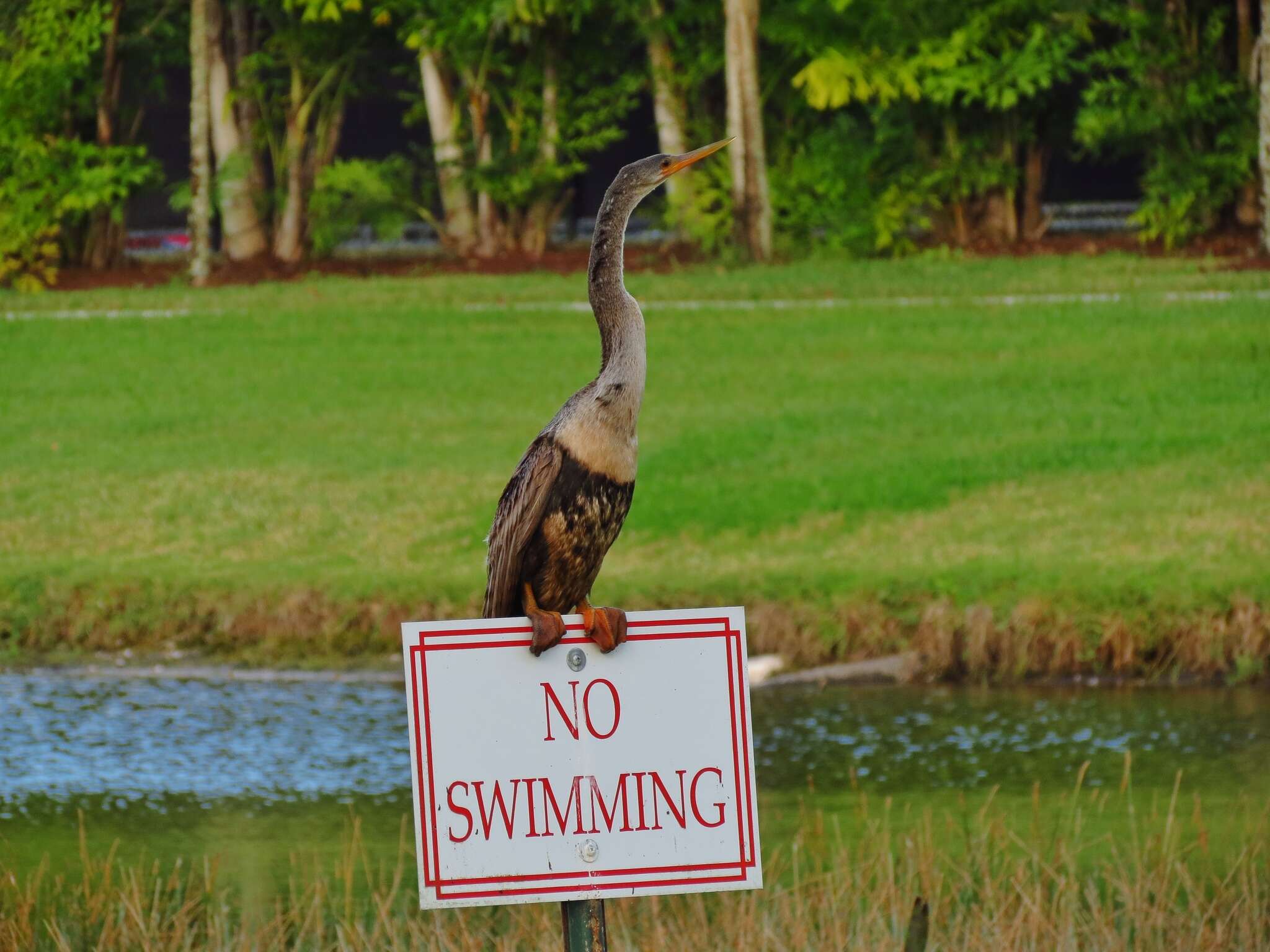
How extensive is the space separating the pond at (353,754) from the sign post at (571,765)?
14.7 ft

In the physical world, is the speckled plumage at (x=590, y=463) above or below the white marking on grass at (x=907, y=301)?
above

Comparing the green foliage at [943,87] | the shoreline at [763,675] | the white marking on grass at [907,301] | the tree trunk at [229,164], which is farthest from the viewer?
the tree trunk at [229,164]

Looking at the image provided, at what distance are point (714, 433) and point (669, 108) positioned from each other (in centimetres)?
996

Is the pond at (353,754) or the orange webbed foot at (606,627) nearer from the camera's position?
the orange webbed foot at (606,627)

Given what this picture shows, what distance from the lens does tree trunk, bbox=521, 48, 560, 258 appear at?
25.4 m

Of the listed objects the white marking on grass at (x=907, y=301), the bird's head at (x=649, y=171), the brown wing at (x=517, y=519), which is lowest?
the white marking on grass at (x=907, y=301)

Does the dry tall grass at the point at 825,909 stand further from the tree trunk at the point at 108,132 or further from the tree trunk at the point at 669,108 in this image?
the tree trunk at the point at 108,132

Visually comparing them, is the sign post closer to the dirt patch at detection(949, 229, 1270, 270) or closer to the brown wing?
the brown wing

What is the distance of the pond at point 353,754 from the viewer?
867 centimetres

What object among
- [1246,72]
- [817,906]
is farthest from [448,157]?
[817,906]

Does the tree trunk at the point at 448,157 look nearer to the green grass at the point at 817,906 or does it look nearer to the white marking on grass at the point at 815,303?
the white marking on grass at the point at 815,303

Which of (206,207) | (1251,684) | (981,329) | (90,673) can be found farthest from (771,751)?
(206,207)

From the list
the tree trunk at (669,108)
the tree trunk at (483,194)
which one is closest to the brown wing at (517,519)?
the tree trunk at (669,108)

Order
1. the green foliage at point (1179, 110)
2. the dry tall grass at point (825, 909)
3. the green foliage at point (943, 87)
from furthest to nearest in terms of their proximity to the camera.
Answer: the green foliage at point (943, 87)
the green foliage at point (1179, 110)
the dry tall grass at point (825, 909)
